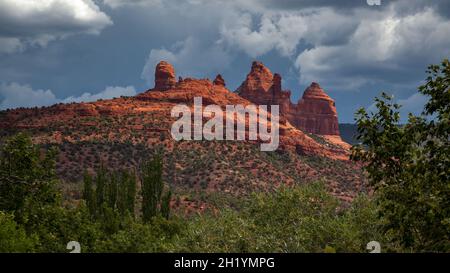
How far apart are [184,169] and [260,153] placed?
31775mm

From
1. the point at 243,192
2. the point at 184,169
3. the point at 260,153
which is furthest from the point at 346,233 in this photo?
the point at 260,153

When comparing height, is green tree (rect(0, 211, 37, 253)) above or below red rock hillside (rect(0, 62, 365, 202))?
below

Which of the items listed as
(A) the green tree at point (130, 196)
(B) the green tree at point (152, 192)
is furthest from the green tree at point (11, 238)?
(A) the green tree at point (130, 196)

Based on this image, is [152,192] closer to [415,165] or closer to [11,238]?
[11,238]

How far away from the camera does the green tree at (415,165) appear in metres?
18.6

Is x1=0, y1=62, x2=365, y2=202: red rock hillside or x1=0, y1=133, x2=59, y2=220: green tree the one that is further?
x1=0, y1=62, x2=365, y2=202: red rock hillside

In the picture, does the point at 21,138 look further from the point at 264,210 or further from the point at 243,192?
the point at 243,192

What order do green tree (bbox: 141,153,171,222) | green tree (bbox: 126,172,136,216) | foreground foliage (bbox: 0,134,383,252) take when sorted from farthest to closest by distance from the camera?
green tree (bbox: 126,172,136,216) < green tree (bbox: 141,153,171,222) < foreground foliage (bbox: 0,134,383,252)

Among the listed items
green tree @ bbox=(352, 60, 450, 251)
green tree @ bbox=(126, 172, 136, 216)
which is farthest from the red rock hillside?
green tree @ bbox=(352, 60, 450, 251)

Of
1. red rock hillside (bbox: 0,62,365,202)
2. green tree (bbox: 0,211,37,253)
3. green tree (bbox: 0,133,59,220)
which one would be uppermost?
red rock hillside (bbox: 0,62,365,202)

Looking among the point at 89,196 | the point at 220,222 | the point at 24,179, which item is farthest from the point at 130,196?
the point at 24,179

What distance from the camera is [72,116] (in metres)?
171

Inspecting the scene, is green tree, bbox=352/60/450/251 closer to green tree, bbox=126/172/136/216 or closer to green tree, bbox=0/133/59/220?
green tree, bbox=0/133/59/220

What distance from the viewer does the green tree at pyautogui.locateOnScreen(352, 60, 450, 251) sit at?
18562 millimetres
